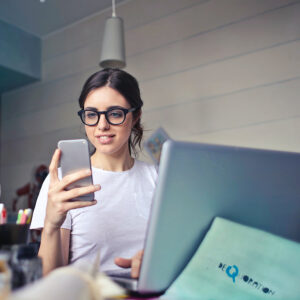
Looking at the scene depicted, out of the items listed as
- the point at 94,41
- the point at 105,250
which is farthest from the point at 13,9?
the point at 105,250

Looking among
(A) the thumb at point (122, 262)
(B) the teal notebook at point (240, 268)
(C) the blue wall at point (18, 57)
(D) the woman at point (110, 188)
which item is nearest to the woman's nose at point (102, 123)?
(D) the woman at point (110, 188)

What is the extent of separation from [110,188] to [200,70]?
61.0 inches

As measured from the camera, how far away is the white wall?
2.16m

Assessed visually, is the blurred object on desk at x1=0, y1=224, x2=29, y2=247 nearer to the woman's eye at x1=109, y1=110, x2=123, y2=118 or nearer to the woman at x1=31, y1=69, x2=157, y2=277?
the woman at x1=31, y1=69, x2=157, y2=277

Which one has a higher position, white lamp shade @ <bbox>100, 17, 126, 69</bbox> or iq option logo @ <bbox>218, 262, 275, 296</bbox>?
white lamp shade @ <bbox>100, 17, 126, 69</bbox>

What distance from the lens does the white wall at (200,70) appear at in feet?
7.08

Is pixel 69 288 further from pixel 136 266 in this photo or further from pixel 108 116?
pixel 108 116

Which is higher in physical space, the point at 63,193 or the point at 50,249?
the point at 63,193

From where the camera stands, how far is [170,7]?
267 cm

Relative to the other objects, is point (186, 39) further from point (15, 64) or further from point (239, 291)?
point (239, 291)

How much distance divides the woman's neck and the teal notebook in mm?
679

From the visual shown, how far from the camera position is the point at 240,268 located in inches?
23.0

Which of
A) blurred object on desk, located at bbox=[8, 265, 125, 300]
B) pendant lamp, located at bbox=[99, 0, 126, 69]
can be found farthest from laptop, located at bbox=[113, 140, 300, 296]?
pendant lamp, located at bbox=[99, 0, 126, 69]

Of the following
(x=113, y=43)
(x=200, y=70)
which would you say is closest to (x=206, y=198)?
(x=113, y=43)
